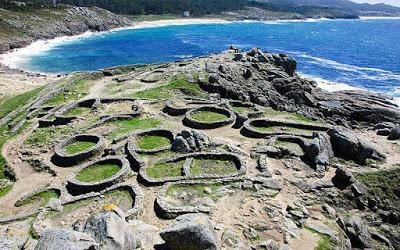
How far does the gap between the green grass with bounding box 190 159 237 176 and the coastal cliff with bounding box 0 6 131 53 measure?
10410cm

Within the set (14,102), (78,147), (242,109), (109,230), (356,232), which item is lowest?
(14,102)

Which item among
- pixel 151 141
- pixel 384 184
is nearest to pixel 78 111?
pixel 151 141

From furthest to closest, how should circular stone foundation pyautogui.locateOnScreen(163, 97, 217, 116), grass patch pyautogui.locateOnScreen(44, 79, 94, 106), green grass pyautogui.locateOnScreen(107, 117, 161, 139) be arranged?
1. grass patch pyautogui.locateOnScreen(44, 79, 94, 106)
2. circular stone foundation pyautogui.locateOnScreen(163, 97, 217, 116)
3. green grass pyautogui.locateOnScreen(107, 117, 161, 139)

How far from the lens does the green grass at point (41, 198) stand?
27.9m

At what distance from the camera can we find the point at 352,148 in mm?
33156

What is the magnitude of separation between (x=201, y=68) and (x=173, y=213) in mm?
41142

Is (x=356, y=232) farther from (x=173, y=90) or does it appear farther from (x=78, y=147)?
(x=173, y=90)

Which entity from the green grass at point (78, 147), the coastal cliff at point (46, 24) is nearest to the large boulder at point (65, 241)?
the green grass at point (78, 147)

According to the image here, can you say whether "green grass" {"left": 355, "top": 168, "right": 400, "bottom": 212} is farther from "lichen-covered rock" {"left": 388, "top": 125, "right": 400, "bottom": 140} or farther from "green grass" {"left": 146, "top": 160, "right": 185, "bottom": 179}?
"green grass" {"left": 146, "top": 160, "right": 185, "bottom": 179}

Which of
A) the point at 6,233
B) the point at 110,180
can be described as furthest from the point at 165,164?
the point at 6,233

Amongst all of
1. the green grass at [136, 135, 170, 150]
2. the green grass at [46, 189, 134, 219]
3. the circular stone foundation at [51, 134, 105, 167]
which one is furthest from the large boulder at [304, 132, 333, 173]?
the circular stone foundation at [51, 134, 105, 167]

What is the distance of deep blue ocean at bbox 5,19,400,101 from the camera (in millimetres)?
100975

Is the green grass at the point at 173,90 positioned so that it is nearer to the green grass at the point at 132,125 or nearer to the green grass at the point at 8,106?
the green grass at the point at 132,125

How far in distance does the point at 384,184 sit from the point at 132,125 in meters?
22.8
